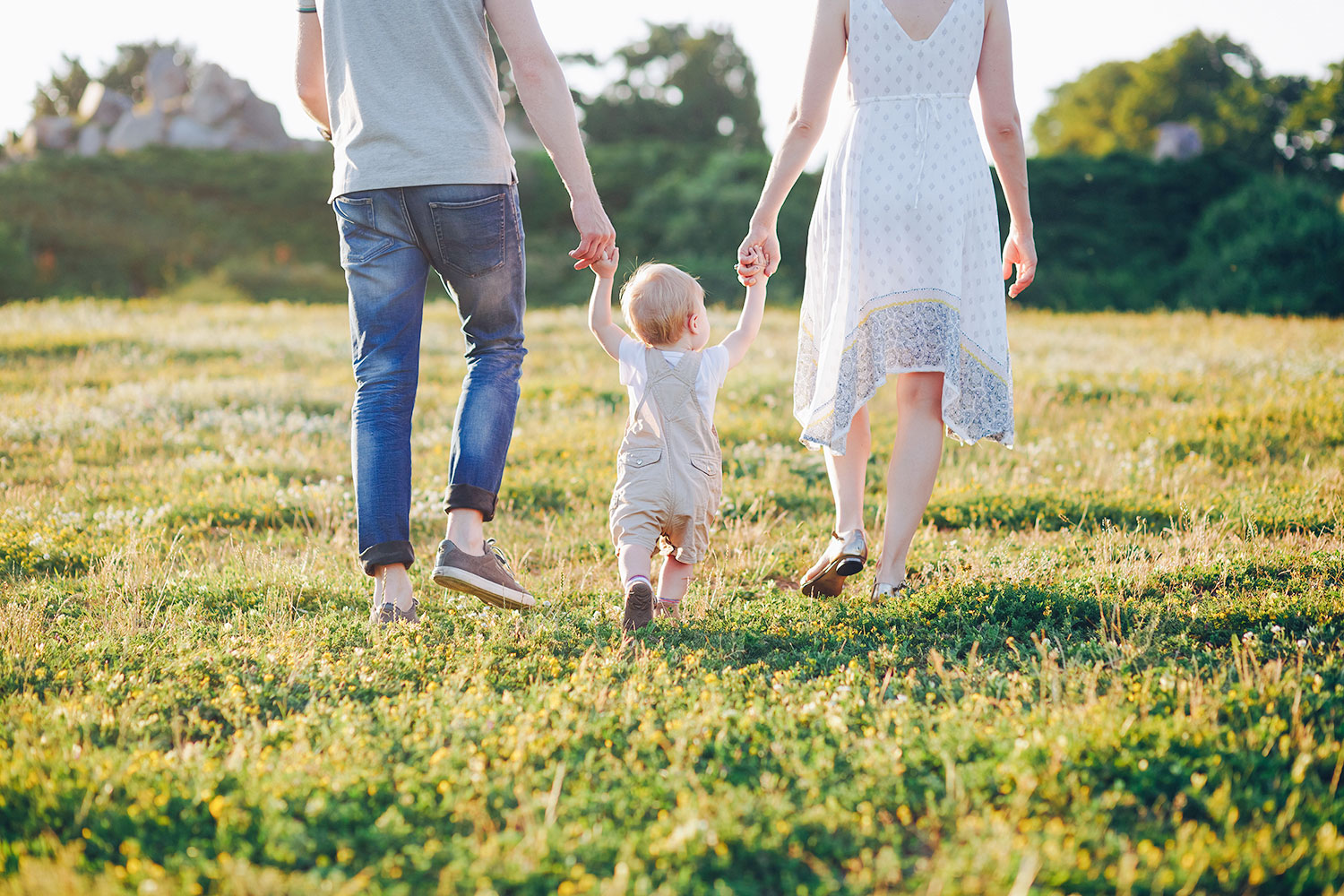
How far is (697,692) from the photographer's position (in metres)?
2.74

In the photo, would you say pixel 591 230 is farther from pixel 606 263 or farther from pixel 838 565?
pixel 838 565

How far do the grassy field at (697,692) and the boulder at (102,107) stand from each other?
25024 millimetres

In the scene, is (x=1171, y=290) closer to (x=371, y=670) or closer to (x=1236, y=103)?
(x=1236, y=103)

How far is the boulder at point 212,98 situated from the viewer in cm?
2711

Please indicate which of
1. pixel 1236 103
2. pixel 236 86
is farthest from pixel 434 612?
pixel 1236 103

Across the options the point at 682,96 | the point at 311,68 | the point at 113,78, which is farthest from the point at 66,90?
the point at 311,68

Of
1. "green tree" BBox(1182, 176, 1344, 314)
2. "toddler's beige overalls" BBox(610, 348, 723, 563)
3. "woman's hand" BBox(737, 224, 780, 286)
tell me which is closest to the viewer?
"toddler's beige overalls" BBox(610, 348, 723, 563)

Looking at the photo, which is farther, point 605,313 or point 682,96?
point 682,96

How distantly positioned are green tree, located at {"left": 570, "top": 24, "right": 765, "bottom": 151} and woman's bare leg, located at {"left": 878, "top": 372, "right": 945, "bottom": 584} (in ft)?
102

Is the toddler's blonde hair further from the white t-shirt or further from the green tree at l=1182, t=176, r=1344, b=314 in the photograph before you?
the green tree at l=1182, t=176, r=1344, b=314

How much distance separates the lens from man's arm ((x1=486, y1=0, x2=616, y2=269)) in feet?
10.9

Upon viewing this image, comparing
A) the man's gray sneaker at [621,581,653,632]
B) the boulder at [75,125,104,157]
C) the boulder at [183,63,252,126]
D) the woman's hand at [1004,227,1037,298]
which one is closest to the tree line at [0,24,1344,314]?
the boulder at [75,125,104,157]

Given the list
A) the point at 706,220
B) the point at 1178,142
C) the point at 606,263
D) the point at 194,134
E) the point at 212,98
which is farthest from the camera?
the point at 1178,142

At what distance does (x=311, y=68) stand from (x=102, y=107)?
28.0m
